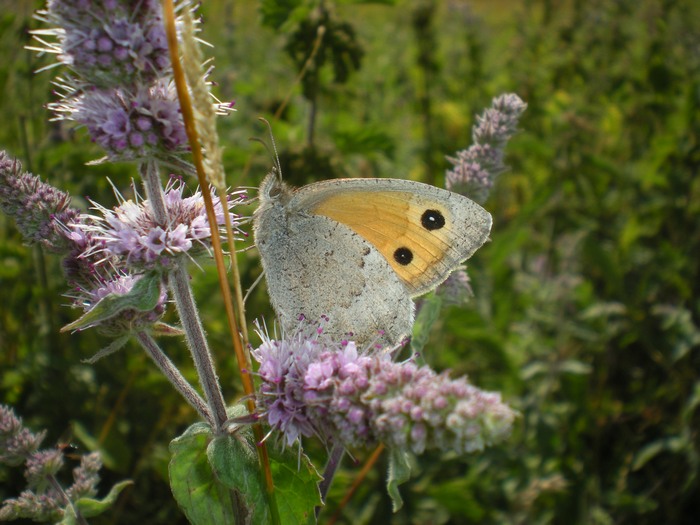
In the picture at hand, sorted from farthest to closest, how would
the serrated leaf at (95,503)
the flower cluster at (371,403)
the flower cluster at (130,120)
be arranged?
the serrated leaf at (95,503), the flower cluster at (130,120), the flower cluster at (371,403)

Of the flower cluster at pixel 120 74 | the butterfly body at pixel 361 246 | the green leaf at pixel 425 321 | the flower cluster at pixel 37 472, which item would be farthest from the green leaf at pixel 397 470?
the flower cluster at pixel 37 472

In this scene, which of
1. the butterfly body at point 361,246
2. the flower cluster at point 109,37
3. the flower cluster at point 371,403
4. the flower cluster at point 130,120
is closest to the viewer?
the flower cluster at point 371,403

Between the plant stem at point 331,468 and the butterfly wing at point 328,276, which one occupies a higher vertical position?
the butterfly wing at point 328,276

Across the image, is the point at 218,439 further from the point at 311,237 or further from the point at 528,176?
→ the point at 528,176

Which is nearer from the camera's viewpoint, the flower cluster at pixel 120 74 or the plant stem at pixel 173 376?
the flower cluster at pixel 120 74

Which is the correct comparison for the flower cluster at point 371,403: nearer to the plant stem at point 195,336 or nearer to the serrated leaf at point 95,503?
the plant stem at point 195,336

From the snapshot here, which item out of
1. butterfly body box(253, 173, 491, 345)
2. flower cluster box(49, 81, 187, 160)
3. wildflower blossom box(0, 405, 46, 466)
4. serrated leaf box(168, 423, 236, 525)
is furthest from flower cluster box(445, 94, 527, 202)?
wildflower blossom box(0, 405, 46, 466)

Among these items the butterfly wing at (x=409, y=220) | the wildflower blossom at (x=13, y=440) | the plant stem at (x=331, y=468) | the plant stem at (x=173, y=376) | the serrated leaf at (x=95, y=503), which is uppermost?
the butterfly wing at (x=409, y=220)
